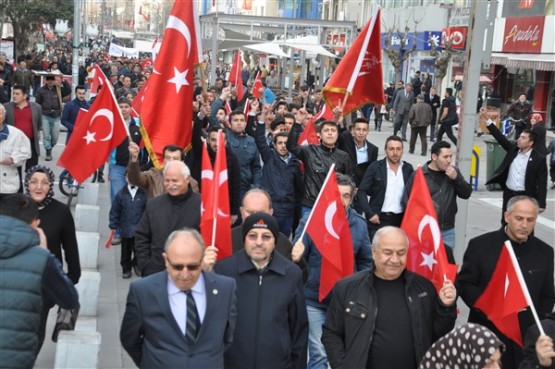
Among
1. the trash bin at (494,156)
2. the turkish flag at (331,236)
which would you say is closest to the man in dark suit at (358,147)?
the turkish flag at (331,236)

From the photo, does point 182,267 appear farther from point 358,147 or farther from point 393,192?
point 358,147

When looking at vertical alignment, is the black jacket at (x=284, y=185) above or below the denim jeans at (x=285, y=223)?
above

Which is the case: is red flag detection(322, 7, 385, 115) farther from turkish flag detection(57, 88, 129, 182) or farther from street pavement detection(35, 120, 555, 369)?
turkish flag detection(57, 88, 129, 182)

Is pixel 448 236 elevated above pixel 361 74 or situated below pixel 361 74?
below

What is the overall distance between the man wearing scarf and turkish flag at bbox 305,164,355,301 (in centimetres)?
466

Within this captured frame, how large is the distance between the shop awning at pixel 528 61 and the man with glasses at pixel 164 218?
27.4m

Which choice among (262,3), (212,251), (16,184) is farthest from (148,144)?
(262,3)

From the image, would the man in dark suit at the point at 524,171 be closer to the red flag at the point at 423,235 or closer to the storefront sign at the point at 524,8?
the red flag at the point at 423,235

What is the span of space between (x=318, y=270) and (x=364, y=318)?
65.5 inches

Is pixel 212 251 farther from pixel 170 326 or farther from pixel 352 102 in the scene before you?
pixel 352 102

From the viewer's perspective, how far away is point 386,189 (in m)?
10.0

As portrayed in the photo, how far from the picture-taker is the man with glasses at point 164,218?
7.60 meters

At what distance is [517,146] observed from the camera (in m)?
12.6

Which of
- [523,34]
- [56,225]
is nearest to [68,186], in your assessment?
[56,225]
